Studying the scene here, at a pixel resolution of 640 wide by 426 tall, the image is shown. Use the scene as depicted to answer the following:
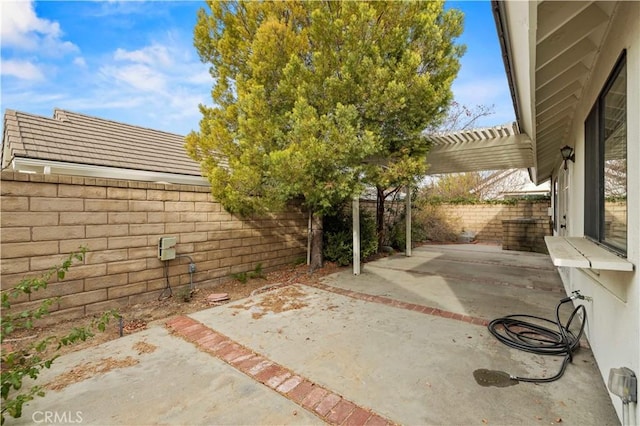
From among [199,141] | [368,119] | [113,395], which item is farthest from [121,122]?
[113,395]

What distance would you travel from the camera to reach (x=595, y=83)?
10.5ft

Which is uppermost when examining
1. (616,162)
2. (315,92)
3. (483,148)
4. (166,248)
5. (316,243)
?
(315,92)

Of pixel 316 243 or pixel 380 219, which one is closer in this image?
pixel 316 243

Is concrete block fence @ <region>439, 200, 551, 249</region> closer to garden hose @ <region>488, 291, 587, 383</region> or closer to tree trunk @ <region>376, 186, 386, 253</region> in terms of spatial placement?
tree trunk @ <region>376, 186, 386, 253</region>

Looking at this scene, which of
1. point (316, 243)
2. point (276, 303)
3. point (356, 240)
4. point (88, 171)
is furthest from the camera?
point (316, 243)

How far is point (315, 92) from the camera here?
20.5ft

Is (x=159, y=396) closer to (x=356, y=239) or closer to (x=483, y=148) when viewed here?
(x=356, y=239)

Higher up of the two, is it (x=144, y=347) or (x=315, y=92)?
(x=315, y=92)

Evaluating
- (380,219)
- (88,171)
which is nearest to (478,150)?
(380,219)

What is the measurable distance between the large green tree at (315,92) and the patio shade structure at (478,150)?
3.28ft

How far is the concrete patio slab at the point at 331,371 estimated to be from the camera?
8.13ft

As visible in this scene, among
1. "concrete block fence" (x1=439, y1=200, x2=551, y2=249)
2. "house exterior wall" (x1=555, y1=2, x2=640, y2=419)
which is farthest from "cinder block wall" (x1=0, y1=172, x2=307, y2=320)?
"concrete block fence" (x1=439, y1=200, x2=551, y2=249)

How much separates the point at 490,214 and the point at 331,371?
15906 millimetres

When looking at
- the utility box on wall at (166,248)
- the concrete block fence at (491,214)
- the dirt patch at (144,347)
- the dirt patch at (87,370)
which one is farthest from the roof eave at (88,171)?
the concrete block fence at (491,214)
